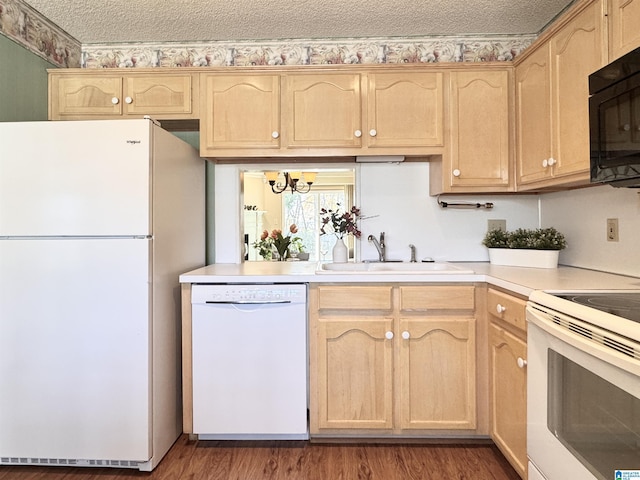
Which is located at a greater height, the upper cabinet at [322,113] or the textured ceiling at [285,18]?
the textured ceiling at [285,18]

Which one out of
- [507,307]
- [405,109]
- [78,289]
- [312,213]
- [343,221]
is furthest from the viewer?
[312,213]

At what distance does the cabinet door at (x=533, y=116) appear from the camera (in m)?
1.85

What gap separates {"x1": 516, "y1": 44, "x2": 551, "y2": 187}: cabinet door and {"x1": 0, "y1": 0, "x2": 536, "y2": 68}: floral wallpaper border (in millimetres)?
455

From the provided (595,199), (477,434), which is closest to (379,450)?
Result: (477,434)

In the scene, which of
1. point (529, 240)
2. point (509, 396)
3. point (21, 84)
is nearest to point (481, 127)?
point (529, 240)

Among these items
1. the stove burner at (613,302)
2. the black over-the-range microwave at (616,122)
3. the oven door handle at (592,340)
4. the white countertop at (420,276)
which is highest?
the black over-the-range microwave at (616,122)

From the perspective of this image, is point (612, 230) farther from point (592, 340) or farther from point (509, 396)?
point (592, 340)

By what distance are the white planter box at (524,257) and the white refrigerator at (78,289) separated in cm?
188

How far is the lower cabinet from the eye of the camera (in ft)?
6.11

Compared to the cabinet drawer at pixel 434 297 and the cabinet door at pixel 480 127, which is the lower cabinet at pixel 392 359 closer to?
the cabinet drawer at pixel 434 297

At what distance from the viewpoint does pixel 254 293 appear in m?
1.88

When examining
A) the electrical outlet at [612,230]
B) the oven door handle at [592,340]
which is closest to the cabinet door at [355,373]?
the oven door handle at [592,340]

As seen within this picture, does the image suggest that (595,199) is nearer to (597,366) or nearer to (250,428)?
(597,366)

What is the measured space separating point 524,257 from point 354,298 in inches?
39.0
